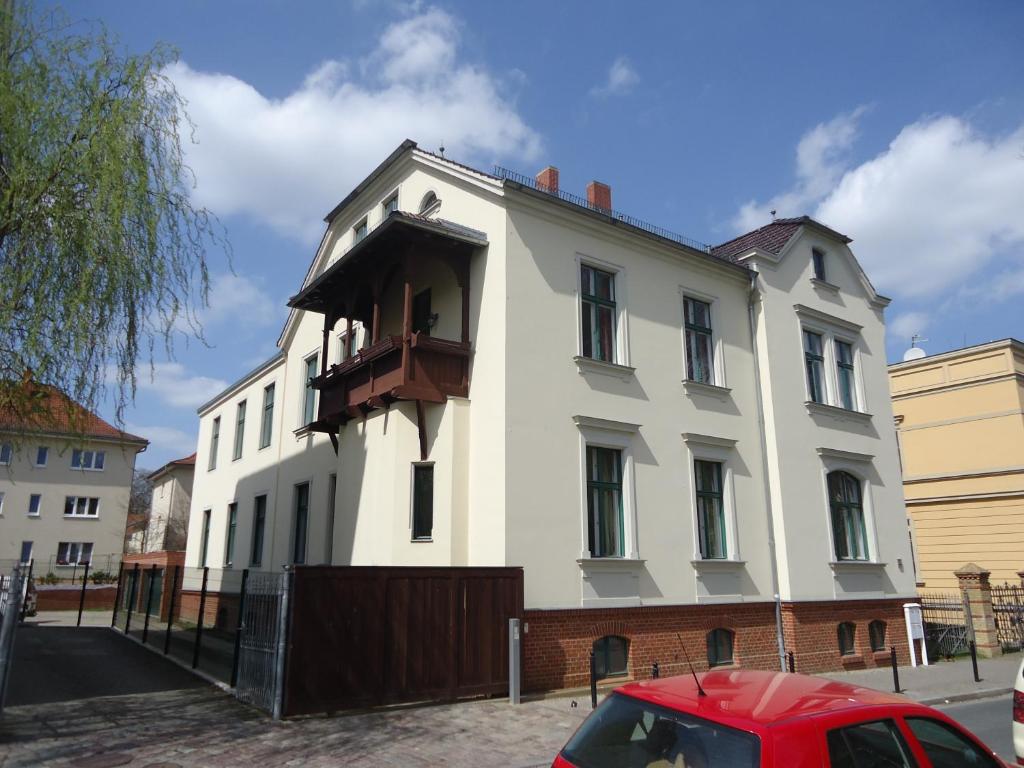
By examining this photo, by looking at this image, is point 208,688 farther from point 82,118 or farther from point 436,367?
point 82,118

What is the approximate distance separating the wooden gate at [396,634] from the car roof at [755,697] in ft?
24.0

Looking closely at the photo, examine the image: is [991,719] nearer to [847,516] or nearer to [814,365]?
[847,516]

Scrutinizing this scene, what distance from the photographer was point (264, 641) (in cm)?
1074

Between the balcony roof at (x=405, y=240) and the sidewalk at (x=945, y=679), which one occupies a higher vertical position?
the balcony roof at (x=405, y=240)

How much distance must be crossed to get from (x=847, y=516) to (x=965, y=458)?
12207mm

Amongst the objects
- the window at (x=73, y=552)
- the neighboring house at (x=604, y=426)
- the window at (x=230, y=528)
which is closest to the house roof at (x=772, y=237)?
the neighboring house at (x=604, y=426)

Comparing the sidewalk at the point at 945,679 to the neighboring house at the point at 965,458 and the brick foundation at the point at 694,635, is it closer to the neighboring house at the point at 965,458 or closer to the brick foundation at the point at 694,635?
the brick foundation at the point at 694,635

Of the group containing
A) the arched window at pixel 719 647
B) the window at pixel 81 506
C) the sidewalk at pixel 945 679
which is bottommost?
the sidewalk at pixel 945 679

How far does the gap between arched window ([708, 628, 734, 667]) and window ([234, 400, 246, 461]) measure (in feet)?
57.4

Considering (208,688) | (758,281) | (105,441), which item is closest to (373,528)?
(208,688)

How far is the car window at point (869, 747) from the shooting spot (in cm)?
351

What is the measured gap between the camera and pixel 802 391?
18391mm

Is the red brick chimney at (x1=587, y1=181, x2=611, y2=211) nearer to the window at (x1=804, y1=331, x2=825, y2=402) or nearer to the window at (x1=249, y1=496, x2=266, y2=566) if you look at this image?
the window at (x1=804, y1=331, x2=825, y2=402)

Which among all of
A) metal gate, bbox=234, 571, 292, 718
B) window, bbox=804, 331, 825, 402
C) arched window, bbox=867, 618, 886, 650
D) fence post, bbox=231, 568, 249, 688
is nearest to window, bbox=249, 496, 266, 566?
fence post, bbox=231, 568, 249, 688
